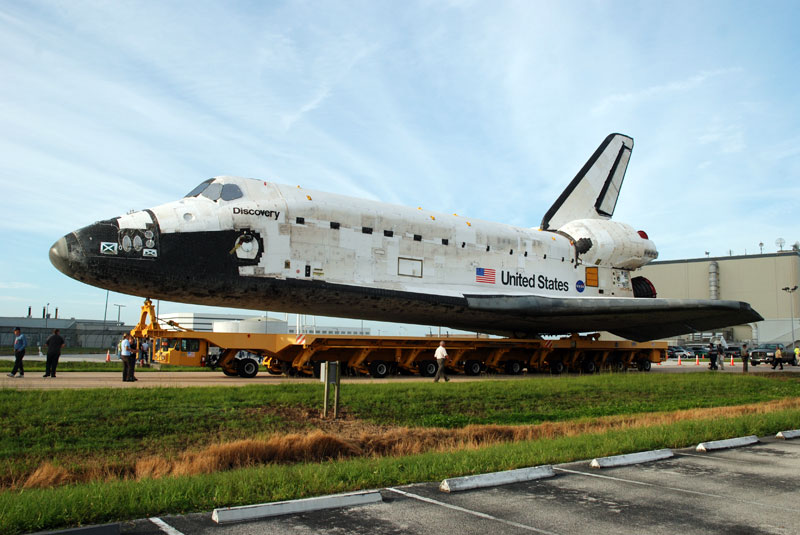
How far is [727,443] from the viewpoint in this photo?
7250 millimetres

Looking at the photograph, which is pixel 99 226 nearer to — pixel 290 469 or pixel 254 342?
pixel 254 342

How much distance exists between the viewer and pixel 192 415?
28.7ft

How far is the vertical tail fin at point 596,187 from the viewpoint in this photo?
1997 centimetres

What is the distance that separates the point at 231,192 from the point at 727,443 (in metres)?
9.56

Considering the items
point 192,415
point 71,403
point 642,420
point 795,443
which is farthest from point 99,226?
point 795,443

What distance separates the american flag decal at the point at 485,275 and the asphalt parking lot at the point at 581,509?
10029 mm

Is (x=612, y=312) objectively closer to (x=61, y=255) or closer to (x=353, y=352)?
(x=353, y=352)

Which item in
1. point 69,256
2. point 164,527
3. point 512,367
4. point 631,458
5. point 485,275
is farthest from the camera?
point 512,367

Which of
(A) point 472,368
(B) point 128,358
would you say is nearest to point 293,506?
(B) point 128,358

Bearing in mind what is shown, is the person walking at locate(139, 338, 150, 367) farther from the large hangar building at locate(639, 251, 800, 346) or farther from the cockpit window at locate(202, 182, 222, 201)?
the large hangar building at locate(639, 251, 800, 346)

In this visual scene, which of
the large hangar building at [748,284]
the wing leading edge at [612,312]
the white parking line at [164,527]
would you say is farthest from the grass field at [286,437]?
the large hangar building at [748,284]

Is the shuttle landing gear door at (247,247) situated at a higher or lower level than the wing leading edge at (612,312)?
higher

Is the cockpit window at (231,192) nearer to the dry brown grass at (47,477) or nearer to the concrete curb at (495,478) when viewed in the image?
the dry brown grass at (47,477)

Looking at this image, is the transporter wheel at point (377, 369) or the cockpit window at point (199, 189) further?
the transporter wheel at point (377, 369)
